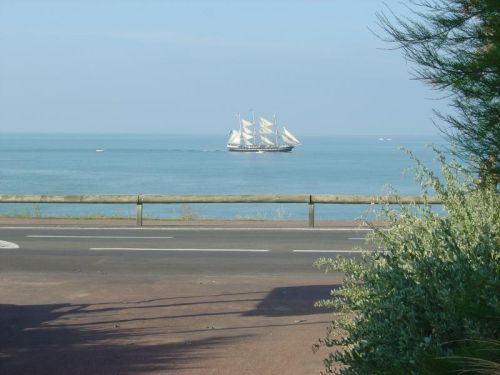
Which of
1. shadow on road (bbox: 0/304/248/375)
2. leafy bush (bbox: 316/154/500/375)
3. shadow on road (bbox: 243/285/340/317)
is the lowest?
shadow on road (bbox: 0/304/248/375)

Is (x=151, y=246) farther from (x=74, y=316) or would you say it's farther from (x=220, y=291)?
(x=74, y=316)

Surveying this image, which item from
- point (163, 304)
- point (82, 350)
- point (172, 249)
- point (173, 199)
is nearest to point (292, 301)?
point (163, 304)

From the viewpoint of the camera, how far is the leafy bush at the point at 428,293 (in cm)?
527

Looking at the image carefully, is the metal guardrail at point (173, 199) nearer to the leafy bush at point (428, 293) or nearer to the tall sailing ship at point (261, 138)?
the leafy bush at point (428, 293)

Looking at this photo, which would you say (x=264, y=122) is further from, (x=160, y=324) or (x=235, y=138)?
(x=160, y=324)

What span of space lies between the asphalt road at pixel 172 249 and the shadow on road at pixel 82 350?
466 centimetres

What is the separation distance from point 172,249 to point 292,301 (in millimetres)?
6690

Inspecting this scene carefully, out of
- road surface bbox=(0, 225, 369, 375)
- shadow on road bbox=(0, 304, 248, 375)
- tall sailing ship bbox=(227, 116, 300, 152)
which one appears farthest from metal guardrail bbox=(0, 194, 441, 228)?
tall sailing ship bbox=(227, 116, 300, 152)

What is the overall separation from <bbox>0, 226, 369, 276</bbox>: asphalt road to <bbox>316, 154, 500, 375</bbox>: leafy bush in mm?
7016

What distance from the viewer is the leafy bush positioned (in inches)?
207

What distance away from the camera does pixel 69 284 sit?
13.7m

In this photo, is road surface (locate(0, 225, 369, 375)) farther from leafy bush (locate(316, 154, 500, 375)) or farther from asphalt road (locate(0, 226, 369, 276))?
leafy bush (locate(316, 154, 500, 375))

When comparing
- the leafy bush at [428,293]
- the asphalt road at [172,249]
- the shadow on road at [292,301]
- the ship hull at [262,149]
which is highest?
the ship hull at [262,149]

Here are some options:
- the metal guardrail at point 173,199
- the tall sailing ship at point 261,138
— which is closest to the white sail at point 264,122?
the tall sailing ship at point 261,138
